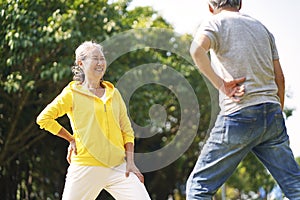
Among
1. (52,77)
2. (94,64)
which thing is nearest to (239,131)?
(94,64)

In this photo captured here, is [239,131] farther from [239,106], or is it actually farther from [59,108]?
[59,108]

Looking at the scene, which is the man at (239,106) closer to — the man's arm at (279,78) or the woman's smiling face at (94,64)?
the man's arm at (279,78)

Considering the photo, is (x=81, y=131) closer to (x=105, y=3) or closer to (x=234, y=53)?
(x=234, y=53)

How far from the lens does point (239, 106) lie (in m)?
3.37

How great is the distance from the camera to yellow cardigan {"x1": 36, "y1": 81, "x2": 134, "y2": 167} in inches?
171

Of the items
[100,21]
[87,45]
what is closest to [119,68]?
[100,21]

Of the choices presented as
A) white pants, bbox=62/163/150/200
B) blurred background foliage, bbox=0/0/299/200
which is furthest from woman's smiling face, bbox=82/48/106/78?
blurred background foliage, bbox=0/0/299/200

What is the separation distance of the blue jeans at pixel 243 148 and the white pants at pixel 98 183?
93cm

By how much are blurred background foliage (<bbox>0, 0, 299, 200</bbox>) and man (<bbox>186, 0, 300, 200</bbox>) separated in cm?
710

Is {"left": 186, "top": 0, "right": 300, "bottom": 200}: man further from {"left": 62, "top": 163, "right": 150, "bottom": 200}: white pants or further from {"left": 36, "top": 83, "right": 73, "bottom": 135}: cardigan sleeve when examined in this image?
{"left": 36, "top": 83, "right": 73, "bottom": 135}: cardigan sleeve

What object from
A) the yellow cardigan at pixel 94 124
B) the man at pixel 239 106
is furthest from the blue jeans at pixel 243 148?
the yellow cardigan at pixel 94 124

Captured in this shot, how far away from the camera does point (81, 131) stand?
14.4 feet

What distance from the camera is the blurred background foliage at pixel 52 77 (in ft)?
34.4

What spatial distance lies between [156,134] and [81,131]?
38.6ft
